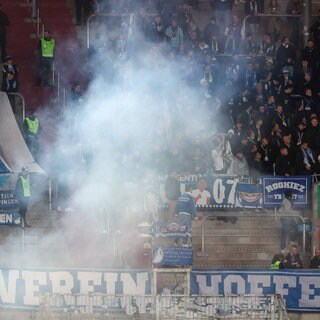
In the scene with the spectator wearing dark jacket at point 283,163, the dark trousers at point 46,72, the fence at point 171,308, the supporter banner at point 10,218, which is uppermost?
the dark trousers at point 46,72

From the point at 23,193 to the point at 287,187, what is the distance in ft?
17.1

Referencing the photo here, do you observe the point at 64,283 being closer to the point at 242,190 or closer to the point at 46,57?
the point at 242,190

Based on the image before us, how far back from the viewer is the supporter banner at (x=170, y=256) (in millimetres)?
20641

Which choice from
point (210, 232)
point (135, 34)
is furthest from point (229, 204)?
point (135, 34)

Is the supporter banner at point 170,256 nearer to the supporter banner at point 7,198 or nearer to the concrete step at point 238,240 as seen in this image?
the concrete step at point 238,240

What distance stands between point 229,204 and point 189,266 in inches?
151

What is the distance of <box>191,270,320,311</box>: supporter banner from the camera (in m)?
21.4

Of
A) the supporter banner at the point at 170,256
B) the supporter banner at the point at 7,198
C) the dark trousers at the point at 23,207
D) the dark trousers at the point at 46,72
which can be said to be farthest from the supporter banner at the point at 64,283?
the dark trousers at the point at 46,72

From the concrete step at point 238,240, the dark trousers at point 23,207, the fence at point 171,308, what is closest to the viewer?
the fence at point 171,308

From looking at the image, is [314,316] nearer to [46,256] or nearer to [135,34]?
[46,256]

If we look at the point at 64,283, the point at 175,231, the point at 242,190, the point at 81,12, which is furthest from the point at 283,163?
the point at 81,12

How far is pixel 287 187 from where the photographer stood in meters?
24.3

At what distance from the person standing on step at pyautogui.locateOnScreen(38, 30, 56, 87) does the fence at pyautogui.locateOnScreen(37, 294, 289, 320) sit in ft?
29.1

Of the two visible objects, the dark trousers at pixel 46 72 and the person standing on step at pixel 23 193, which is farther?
Result: the dark trousers at pixel 46 72
